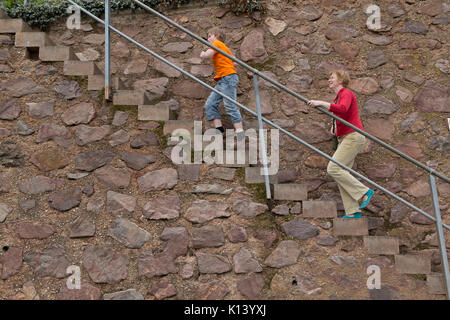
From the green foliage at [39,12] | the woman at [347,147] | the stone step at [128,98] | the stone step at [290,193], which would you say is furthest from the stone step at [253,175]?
the green foliage at [39,12]

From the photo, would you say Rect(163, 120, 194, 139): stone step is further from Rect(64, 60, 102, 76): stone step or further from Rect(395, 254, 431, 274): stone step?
Rect(395, 254, 431, 274): stone step

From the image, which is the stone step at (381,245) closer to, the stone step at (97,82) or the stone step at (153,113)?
the stone step at (153,113)

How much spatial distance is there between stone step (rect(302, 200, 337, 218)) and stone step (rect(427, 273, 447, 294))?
2.52ft

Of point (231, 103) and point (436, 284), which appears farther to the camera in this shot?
point (231, 103)

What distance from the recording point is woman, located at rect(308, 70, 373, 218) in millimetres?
3676

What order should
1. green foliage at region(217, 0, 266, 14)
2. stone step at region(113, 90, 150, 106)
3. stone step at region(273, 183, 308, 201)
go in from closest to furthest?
stone step at region(273, 183, 308, 201) < stone step at region(113, 90, 150, 106) < green foliage at region(217, 0, 266, 14)

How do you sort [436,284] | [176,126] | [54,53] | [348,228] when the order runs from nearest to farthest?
[436,284]
[348,228]
[176,126]
[54,53]

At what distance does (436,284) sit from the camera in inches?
136

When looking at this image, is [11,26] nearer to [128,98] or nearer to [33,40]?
[33,40]

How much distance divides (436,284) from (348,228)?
69 cm

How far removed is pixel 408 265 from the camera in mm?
3514

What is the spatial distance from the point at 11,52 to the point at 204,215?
92.4 inches

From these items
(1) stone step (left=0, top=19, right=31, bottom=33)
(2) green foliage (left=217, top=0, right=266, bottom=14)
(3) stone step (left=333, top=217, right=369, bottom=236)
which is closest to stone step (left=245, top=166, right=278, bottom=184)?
(3) stone step (left=333, top=217, right=369, bottom=236)

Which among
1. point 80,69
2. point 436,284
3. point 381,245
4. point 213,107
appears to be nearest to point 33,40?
point 80,69
